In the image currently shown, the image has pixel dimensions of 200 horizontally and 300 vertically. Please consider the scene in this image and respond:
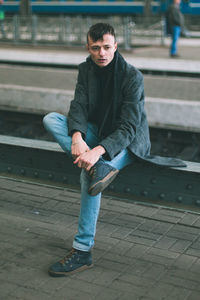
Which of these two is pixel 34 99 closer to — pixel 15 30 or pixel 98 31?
pixel 98 31

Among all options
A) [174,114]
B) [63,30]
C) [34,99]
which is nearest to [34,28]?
[63,30]

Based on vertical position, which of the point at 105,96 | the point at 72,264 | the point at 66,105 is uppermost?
the point at 105,96

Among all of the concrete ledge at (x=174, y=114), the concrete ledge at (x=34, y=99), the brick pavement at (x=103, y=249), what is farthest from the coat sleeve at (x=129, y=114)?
the concrete ledge at (x=34, y=99)

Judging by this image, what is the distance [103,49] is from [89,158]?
78 centimetres

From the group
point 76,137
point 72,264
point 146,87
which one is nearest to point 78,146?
point 76,137

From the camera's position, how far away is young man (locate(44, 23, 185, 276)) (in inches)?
145

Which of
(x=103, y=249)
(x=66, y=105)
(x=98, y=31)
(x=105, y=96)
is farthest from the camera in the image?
(x=66, y=105)

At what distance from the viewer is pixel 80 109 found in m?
4.00

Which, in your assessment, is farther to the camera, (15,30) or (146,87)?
(15,30)

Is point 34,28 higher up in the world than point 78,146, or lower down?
lower down

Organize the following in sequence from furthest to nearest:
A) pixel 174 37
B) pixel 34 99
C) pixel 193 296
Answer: pixel 174 37 < pixel 34 99 < pixel 193 296

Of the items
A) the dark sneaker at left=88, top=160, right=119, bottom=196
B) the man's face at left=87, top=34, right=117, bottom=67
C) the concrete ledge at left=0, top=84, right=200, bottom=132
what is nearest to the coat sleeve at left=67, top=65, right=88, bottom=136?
the man's face at left=87, top=34, right=117, bottom=67

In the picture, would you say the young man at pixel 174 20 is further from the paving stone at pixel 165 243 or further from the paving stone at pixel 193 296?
the paving stone at pixel 193 296

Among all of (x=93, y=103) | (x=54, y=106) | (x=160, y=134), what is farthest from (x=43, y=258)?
(x=54, y=106)
